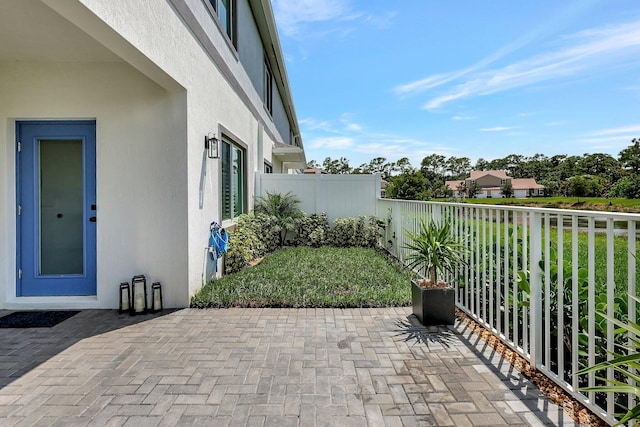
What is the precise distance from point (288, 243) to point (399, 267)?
3692 mm

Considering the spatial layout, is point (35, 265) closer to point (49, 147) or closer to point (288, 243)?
point (49, 147)

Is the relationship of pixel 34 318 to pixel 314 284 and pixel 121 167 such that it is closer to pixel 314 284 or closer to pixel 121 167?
pixel 121 167

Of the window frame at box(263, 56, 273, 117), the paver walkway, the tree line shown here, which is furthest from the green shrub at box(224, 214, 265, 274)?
the tree line

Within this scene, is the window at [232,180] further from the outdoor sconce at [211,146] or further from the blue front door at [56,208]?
the blue front door at [56,208]

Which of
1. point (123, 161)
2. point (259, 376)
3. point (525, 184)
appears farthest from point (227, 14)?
point (525, 184)

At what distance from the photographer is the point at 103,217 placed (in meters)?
4.34

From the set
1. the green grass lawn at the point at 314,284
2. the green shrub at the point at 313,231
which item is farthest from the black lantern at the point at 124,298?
the green shrub at the point at 313,231

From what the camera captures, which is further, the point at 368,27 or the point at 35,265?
the point at 368,27

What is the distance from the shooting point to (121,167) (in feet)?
14.2

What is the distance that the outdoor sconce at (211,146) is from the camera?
5.09 m

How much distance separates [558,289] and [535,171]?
87.3 m

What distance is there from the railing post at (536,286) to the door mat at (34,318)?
4886mm

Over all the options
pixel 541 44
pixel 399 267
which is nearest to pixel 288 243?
pixel 399 267

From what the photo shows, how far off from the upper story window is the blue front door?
3162mm
